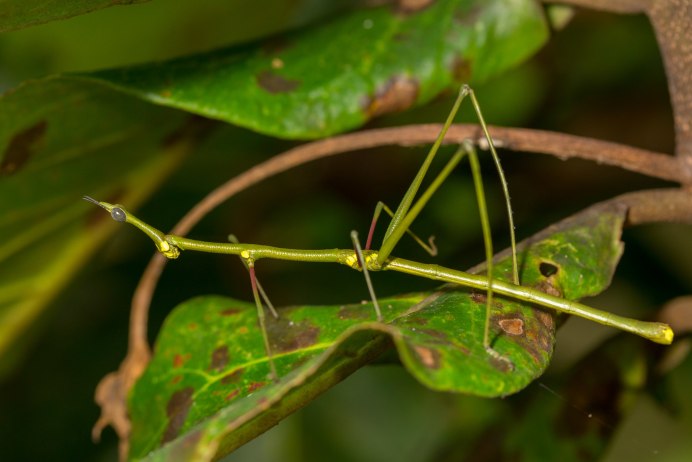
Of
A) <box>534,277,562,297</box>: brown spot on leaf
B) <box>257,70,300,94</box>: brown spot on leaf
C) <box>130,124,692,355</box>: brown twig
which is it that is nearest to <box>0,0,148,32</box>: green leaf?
<box>257,70,300,94</box>: brown spot on leaf

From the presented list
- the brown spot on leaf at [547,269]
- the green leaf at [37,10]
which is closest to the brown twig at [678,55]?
the brown spot on leaf at [547,269]

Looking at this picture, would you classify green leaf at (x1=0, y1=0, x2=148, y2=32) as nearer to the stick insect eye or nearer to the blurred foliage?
the stick insect eye

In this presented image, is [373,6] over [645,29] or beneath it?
over

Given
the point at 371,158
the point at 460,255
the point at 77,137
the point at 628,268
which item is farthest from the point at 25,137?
the point at 628,268

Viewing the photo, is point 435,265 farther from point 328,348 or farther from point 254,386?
point 328,348

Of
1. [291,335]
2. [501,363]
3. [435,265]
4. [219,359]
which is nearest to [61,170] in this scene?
[219,359]

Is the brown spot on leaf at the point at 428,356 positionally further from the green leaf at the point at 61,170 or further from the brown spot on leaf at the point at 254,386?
the green leaf at the point at 61,170

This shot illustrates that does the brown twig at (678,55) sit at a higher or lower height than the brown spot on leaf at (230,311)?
higher

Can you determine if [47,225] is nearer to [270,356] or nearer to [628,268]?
[270,356]
